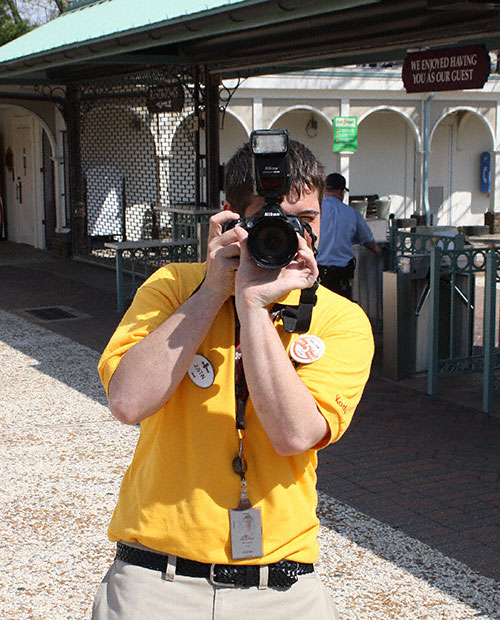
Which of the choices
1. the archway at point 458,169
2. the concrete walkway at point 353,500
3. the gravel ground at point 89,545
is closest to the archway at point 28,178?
the concrete walkway at point 353,500

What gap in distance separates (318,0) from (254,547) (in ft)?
19.2

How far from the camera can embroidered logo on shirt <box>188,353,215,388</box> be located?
178 cm

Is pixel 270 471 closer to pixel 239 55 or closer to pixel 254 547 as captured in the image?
pixel 254 547

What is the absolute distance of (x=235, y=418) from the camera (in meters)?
1.77

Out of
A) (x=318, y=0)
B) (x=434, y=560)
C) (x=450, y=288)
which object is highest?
(x=318, y=0)

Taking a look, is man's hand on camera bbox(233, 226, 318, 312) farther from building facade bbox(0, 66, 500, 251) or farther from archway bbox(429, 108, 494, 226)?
archway bbox(429, 108, 494, 226)

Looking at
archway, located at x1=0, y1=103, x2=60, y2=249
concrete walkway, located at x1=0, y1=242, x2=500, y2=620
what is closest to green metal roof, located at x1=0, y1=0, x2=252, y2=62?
archway, located at x1=0, y1=103, x2=60, y2=249

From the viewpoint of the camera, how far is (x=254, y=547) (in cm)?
173

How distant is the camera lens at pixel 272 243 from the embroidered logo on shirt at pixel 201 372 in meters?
0.27

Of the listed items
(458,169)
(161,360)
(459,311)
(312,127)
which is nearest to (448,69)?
(459,311)

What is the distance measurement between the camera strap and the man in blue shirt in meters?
5.91

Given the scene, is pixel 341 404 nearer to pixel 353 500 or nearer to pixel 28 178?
pixel 353 500

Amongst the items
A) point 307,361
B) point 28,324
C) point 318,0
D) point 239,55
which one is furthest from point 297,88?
point 307,361

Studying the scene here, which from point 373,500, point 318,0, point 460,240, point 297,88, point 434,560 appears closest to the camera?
point 434,560
